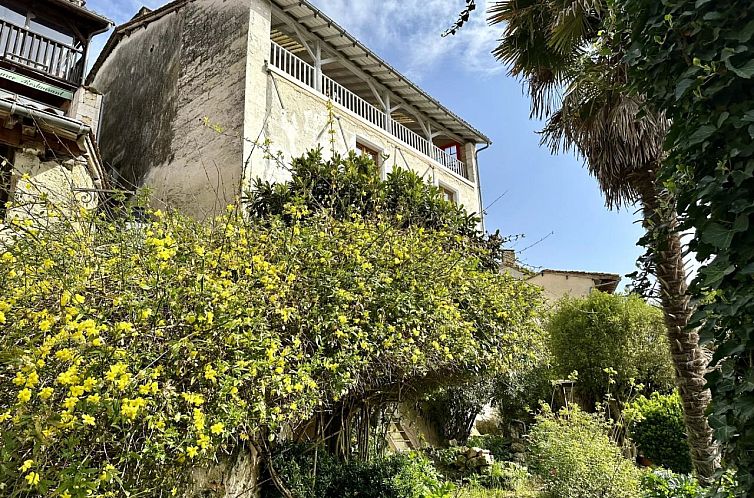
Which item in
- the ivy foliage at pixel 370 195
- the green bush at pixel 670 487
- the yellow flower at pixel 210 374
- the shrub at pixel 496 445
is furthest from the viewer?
the shrub at pixel 496 445

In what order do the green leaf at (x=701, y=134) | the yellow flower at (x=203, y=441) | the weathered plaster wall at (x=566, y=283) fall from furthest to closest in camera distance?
1. the weathered plaster wall at (x=566, y=283)
2. the yellow flower at (x=203, y=441)
3. the green leaf at (x=701, y=134)

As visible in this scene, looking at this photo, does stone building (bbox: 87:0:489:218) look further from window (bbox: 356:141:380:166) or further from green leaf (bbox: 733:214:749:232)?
green leaf (bbox: 733:214:749:232)

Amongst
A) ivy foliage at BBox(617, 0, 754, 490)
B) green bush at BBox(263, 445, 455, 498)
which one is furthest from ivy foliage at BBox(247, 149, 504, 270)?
ivy foliage at BBox(617, 0, 754, 490)

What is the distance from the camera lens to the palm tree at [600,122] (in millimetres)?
4957

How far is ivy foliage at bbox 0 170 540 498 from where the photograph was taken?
2.80 metres

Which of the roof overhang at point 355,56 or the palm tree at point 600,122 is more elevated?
the roof overhang at point 355,56

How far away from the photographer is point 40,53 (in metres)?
11.7

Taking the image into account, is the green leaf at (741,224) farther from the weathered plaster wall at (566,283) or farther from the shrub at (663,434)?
the weathered plaster wall at (566,283)

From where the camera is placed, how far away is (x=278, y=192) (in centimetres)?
873

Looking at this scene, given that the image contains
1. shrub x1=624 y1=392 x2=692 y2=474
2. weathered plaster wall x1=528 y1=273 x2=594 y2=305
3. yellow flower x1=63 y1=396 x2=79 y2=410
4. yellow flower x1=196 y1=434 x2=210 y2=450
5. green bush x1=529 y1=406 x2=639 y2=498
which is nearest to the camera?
yellow flower x1=63 y1=396 x2=79 y2=410

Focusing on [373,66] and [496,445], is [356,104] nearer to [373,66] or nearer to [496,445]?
[373,66]

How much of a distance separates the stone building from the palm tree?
4.37 meters

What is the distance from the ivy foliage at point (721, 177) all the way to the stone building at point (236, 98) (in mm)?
8213

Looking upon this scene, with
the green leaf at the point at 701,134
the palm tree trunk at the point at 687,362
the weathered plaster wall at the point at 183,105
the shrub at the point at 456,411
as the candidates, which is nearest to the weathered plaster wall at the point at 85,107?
the weathered plaster wall at the point at 183,105
